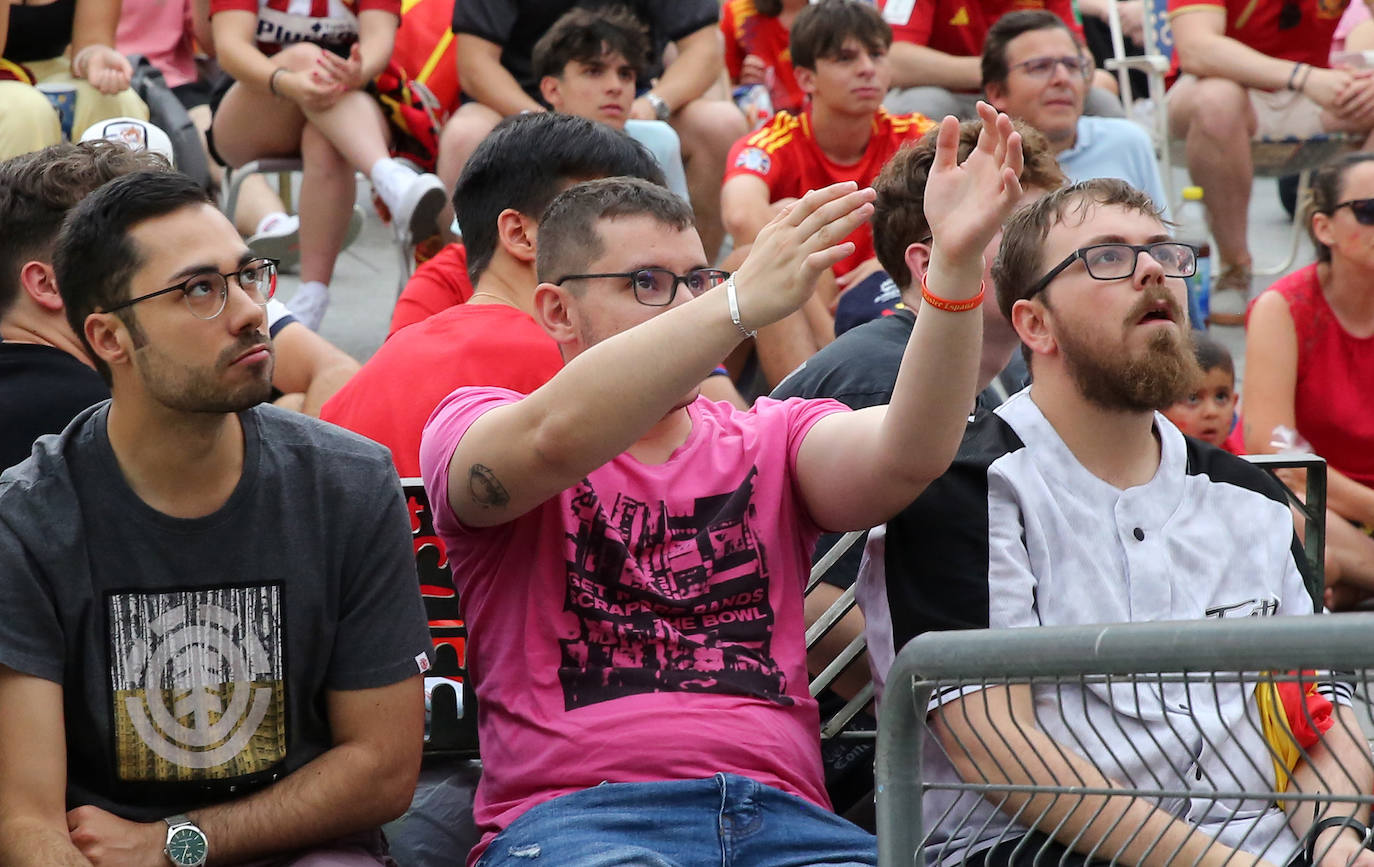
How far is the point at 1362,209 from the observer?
4.45 m

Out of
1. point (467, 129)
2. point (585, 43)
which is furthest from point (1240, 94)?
point (467, 129)

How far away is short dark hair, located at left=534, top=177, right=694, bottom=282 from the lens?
100 inches

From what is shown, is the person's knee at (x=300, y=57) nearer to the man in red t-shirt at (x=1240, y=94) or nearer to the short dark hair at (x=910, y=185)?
the short dark hair at (x=910, y=185)

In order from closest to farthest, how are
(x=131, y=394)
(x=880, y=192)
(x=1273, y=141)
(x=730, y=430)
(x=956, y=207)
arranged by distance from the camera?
(x=956, y=207) < (x=131, y=394) < (x=730, y=430) < (x=880, y=192) < (x=1273, y=141)

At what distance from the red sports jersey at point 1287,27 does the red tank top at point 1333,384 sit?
96.7 inches

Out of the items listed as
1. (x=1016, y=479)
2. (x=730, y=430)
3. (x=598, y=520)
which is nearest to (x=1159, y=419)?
(x=1016, y=479)

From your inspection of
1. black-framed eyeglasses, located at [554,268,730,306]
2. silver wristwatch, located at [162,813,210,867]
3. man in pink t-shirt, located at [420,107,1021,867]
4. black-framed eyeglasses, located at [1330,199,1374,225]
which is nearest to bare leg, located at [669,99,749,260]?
black-framed eyeglasses, located at [1330,199,1374,225]

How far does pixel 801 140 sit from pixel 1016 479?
11.1ft

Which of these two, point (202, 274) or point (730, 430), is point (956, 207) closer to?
point (730, 430)

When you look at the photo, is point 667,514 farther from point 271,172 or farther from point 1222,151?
point 1222,151

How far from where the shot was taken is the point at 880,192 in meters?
3.56

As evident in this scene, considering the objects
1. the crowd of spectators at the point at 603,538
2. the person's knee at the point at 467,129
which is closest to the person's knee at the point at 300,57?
the person's knee at the point at 467,129

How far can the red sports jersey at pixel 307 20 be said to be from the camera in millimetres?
5875

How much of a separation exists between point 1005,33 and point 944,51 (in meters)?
0.92
